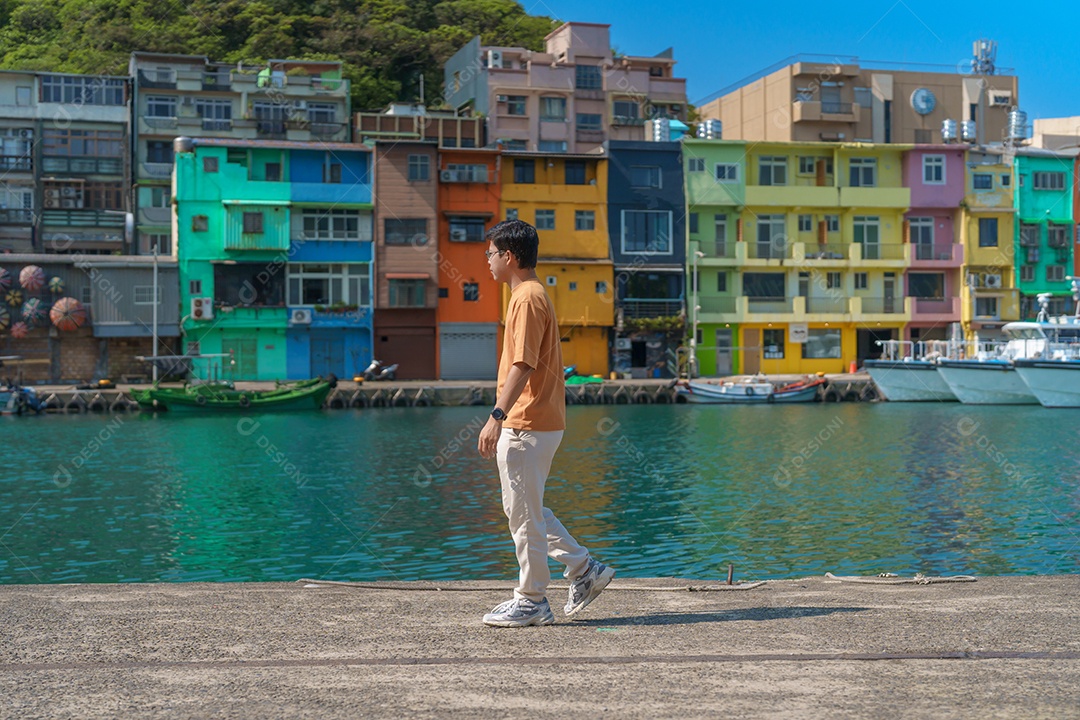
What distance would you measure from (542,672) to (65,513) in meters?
17.5

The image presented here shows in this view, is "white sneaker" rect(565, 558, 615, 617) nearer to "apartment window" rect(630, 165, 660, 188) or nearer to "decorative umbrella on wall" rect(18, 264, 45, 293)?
"decorative umbrella on wall" rect(18, 264, 45, 293)

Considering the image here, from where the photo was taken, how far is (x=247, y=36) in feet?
244

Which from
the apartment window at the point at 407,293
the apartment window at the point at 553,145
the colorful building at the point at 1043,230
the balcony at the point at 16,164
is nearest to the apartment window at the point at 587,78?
the apartment window at the point at 553,145

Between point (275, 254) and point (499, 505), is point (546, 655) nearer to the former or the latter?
point (499, 505)

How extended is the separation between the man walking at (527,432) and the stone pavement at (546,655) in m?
0.24

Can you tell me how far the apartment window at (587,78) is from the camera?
218 ft

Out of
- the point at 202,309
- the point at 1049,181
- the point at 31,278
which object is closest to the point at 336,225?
the point at 202,309

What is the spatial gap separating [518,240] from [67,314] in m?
48.6

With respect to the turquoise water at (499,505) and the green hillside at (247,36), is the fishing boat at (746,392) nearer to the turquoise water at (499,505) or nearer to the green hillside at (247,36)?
the turquoise water at (499,505)

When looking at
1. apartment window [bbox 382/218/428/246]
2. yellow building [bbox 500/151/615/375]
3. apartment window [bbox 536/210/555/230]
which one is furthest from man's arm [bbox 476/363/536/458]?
apartment window [bbox 536/210/555/230]

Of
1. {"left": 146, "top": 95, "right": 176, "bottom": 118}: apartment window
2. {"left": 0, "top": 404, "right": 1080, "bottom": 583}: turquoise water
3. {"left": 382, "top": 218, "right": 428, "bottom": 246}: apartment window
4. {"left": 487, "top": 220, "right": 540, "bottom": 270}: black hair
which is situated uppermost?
{"left": 146, "top": 95, "right": 176, "bottom": 118}: apartment window

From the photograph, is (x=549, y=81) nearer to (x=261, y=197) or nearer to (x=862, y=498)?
(x=261, y=197)

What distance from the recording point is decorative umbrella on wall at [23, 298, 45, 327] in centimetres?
5156

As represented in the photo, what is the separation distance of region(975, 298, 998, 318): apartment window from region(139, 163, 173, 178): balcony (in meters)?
41.9
